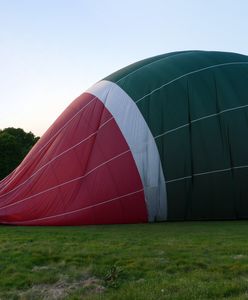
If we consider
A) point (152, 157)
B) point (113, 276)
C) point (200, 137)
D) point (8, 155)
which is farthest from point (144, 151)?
point (8, 155)

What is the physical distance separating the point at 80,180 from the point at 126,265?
5.24 metres

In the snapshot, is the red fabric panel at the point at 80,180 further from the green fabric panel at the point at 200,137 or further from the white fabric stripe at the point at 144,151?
the green fabric panel at the point at 200,137

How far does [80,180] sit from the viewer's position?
10.3m

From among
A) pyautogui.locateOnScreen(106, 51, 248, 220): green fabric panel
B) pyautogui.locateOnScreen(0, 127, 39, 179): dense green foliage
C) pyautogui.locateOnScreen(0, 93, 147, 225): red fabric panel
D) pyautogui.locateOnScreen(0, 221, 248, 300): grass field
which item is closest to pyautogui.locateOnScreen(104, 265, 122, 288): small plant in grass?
pyautogui.locateOnScreen(0, 221, 248, 300): grass field

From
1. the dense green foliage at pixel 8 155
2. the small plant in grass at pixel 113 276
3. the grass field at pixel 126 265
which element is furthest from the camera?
the dense green foliage at pixel 8 155

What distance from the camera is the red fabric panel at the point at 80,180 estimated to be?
9969mm

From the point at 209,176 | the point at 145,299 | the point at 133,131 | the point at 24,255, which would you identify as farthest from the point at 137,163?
the point at 145,299

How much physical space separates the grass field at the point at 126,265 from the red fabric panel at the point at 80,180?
1760 millimetres

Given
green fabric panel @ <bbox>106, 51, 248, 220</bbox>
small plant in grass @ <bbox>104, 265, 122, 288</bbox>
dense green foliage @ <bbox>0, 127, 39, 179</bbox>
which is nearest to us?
small plant in grass @ <bbox>104, 265, 122, 288</bbox>

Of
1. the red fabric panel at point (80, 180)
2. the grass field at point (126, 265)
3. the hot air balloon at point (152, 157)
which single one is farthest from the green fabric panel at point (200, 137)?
the grass field at point (126, 265)

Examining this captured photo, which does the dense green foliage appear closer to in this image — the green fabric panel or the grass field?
the green fabric panel

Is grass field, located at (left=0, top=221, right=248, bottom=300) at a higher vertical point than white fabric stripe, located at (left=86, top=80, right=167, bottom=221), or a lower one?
lower

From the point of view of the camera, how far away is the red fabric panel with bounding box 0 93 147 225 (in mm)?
9969

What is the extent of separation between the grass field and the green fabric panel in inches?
68.3
